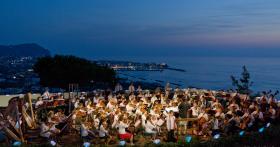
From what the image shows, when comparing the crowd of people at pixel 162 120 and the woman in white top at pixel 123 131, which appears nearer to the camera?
the woman in white top at pixel 123 131

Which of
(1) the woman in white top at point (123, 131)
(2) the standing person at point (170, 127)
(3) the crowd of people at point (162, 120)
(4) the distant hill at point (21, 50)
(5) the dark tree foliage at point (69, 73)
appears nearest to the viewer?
(1) the woman in white top at point (123, 131)

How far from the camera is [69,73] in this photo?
55.2 meters

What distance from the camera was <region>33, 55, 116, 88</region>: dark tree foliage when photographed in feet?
180

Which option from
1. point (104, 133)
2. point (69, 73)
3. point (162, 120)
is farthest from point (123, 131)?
point (69, 73)

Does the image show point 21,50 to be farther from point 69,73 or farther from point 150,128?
point 150,128

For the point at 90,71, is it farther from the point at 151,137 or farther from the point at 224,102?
the point at 151,137

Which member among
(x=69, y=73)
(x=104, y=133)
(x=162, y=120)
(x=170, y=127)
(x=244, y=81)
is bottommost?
(x=104, y=133)

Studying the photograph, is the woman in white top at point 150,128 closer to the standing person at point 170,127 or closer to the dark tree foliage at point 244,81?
the standing person at point 170,127

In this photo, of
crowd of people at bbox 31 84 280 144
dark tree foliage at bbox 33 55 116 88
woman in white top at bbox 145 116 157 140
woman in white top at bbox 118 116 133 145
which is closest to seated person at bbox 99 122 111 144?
crowd of people at bbox 31 84 280 144

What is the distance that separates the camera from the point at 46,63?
56.9m

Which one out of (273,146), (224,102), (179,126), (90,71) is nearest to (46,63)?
(90,71)

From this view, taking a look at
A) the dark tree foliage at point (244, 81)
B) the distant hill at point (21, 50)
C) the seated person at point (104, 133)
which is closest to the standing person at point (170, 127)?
the seated person at point (104, 133)

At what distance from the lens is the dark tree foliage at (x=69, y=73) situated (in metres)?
54.8

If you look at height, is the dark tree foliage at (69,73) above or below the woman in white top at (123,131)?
above
